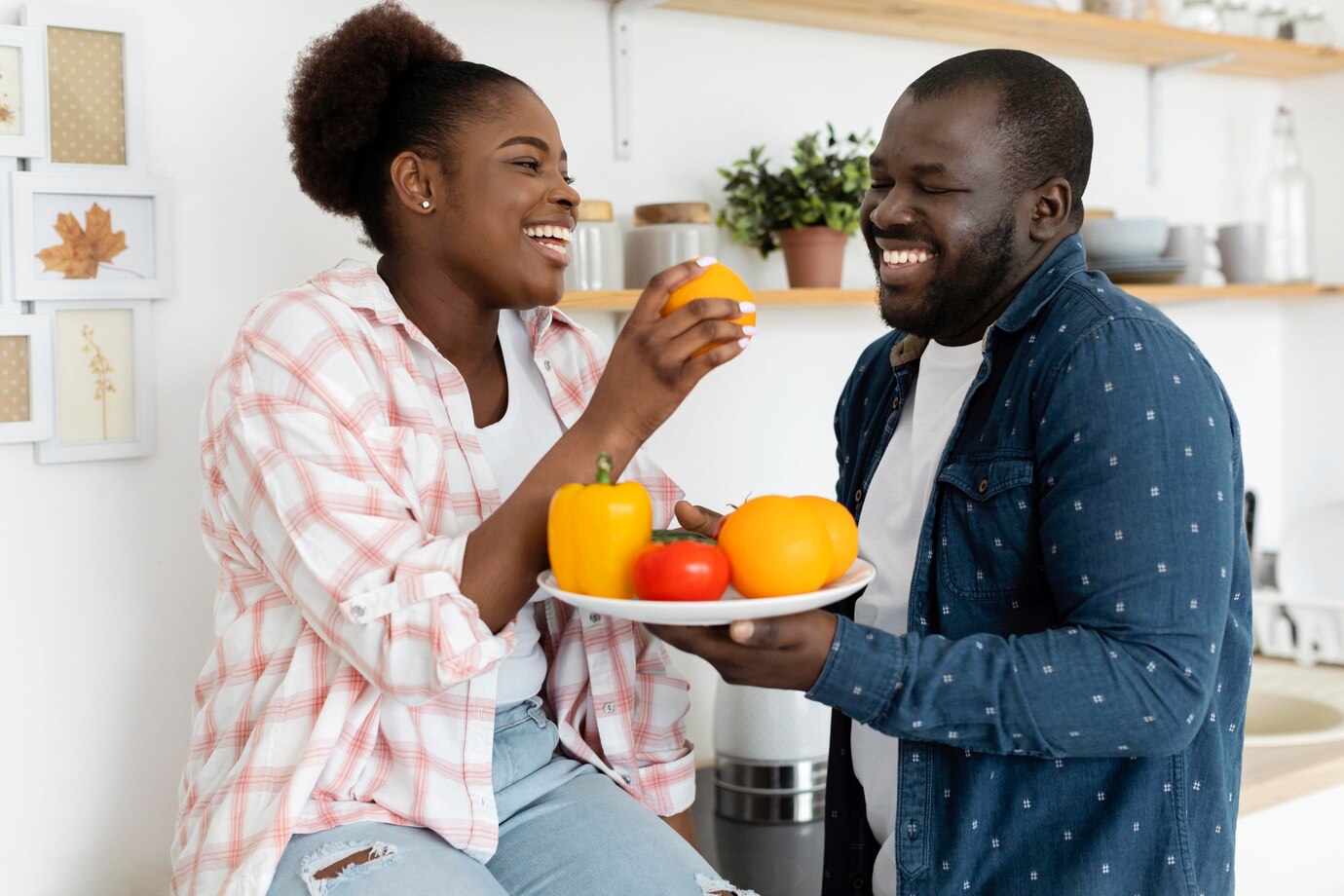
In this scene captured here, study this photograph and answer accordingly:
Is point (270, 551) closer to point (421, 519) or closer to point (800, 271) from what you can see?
point (421, 519)

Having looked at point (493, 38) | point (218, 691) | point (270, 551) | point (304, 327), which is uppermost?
point (493, 38)

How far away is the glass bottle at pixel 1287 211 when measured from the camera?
256 cm

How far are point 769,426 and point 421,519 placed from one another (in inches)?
36.6

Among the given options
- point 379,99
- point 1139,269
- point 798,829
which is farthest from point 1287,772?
point 379,99

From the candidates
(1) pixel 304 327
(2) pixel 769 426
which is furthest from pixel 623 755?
(2) pixel 769 426

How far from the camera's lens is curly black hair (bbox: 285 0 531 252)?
1308mm

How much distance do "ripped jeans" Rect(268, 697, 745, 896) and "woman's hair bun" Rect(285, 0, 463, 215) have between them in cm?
60

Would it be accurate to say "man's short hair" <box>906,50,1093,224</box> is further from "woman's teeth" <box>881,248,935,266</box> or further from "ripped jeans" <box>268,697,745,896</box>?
"ripped jeans" <box>268,697,745,896</box>

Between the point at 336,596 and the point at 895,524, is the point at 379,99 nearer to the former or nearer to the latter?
the point at 336,596

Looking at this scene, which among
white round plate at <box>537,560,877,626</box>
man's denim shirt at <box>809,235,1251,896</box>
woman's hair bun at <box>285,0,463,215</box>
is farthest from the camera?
woman's hair bun at <box>285,0,463,215</box>

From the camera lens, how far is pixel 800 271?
1.86 m

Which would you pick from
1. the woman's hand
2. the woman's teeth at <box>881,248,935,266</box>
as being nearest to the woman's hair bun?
the woman's hand

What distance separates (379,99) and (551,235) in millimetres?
227

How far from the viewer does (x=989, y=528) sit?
1.13m
